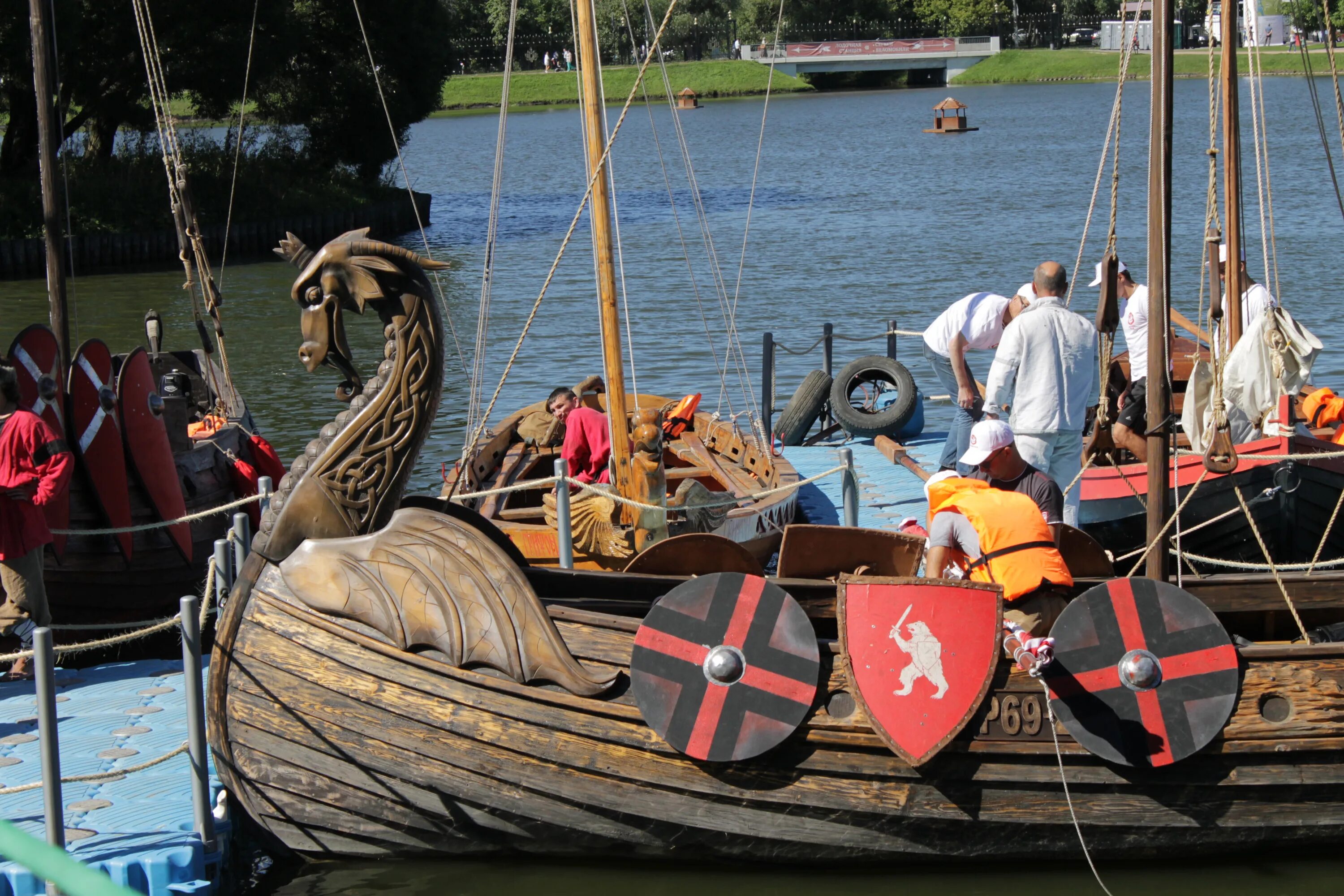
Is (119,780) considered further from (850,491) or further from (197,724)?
(850,491)

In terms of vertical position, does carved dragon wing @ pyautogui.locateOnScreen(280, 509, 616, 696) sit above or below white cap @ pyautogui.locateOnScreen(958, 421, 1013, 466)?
below

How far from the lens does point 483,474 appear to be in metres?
11.1

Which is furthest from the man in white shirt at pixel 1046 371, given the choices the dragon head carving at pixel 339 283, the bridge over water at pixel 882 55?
the bridge over water at pixel 882 55

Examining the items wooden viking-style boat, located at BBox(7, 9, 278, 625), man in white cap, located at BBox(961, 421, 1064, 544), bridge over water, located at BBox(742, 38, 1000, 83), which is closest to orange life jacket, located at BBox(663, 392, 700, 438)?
wooden viking-style boat, located at BBox(7, 9, 278, 625)

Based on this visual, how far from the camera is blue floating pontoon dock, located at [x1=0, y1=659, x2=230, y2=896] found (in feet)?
18.2

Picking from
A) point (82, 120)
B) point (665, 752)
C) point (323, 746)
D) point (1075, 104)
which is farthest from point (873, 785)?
point (1075, 104)

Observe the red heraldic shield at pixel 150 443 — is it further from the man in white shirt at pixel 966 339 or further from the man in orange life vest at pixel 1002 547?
the man in orange life vest at pixel 1002 547

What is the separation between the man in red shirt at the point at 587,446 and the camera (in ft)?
30.5

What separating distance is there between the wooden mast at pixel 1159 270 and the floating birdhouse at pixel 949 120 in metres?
57.0

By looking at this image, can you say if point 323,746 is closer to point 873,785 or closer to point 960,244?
point 873,785

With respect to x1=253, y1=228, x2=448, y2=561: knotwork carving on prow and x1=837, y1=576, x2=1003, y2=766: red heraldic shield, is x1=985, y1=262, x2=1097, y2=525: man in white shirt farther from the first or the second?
x1=253, y1=228, x2=448, y2=561: knotwork carving on prow

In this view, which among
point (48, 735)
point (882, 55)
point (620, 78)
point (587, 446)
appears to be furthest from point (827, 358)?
point (882, 55)

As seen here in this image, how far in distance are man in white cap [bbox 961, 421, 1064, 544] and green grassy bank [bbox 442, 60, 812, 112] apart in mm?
77991

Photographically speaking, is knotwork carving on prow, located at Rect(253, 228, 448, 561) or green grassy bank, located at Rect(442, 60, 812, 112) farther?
green grassy bank, located at Rect(442, 60, 812, 112)
